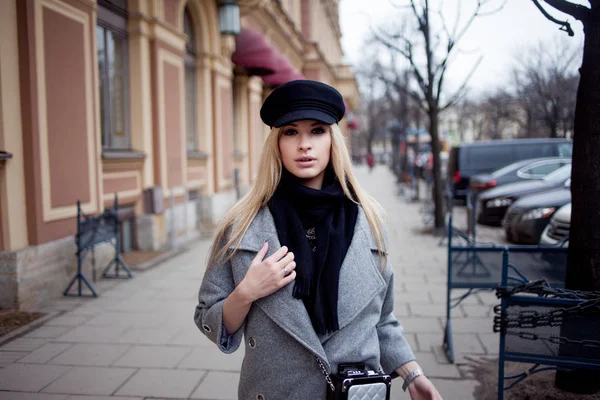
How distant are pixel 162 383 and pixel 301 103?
9.23 ft

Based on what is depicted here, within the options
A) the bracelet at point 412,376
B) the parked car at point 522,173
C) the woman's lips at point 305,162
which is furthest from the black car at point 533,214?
the woman's lips at point 305,162

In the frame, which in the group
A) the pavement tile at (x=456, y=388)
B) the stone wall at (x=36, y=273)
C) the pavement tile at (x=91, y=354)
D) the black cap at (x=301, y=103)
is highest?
the black cap at (x=301, y=103)

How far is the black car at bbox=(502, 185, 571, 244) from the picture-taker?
8898 millimetres

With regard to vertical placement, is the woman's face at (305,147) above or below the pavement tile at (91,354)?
above

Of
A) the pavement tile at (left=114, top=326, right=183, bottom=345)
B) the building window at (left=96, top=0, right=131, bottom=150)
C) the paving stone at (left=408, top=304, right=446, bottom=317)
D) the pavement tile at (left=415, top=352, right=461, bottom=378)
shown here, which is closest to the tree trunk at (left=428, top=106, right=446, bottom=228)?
the paving stone at (left=408, top=304, right=446, bottom=317)

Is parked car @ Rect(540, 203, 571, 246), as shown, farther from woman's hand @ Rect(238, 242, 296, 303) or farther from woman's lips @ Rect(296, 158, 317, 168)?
woman's hand @ Rect(238, 242, 296, 303)

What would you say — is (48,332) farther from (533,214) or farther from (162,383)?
(533,214)

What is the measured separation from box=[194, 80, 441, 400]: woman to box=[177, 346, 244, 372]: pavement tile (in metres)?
2.41

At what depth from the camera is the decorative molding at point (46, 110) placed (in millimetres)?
5629

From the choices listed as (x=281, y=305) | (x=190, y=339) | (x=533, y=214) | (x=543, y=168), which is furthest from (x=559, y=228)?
(x=543, y=168)

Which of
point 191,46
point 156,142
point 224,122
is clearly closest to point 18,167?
point 156,142

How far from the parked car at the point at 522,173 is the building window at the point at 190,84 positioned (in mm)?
6974

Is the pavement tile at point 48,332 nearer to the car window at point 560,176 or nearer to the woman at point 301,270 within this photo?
the woman at point 301,270

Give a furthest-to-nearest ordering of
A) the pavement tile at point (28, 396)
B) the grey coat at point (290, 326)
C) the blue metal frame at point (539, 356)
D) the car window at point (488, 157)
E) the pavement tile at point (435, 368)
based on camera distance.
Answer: the car window at point (488, 157) < the pavement tile at point (435, 368) < the pavement tile at point (28, 396) < the blue metal frame at point (539, 356) < the grey coat at point (290, 326)
